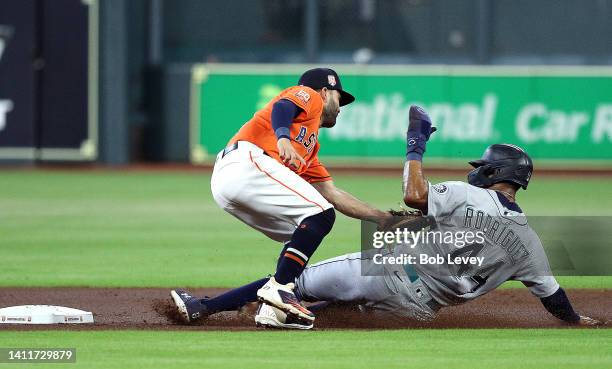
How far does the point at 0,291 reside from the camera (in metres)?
7.91

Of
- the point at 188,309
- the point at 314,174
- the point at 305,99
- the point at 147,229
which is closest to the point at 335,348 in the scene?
the point at 188,309

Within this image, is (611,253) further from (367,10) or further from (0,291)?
(367,10)

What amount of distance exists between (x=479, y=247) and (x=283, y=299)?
1.05 m

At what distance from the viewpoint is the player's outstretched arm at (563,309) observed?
6.24 meters

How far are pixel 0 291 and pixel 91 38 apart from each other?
41.2 feet

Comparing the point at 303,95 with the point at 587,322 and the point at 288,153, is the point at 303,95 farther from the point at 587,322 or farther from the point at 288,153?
the point at 587,322

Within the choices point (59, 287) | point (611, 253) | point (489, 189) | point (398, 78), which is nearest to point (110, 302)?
point (59, 287)

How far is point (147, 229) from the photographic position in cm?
1188

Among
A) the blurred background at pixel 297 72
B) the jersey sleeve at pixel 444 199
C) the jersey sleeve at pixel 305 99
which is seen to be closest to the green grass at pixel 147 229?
the blurred background at pixel 297 72

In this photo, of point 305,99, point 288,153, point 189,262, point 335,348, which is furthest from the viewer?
point 189,262

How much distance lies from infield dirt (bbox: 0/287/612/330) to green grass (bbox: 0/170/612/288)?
531 millimetres

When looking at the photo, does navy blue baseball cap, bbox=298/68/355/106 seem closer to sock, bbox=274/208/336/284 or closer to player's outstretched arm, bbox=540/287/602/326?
sock, bbox=274/208/336/284

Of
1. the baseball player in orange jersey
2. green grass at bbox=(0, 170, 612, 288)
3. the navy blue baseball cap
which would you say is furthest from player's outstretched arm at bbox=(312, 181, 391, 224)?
green grass at bbox=(0, 170, 612, 288)

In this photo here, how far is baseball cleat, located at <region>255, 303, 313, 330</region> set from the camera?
19.9ft
